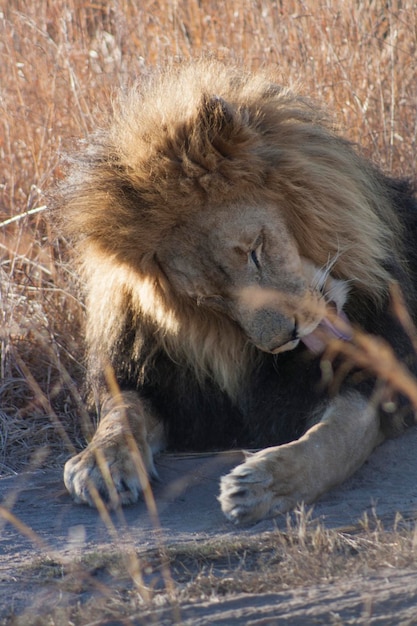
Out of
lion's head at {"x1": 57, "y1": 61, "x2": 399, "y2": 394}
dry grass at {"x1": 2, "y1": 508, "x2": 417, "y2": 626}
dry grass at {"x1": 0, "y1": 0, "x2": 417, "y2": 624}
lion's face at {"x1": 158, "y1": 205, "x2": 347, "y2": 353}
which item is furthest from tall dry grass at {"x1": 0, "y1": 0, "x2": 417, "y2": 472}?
dry grass at {"x1": 2, "y1": 508, "x2": 417, "y2": 626}

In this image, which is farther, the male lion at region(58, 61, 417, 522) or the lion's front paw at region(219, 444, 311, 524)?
the male lion at region(58, 61, 417, 522)

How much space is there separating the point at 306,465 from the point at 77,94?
3047 millimetres

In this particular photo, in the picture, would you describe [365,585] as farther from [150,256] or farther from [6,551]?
[150,256]

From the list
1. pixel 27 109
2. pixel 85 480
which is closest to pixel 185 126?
pixel 85 480

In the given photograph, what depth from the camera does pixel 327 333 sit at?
11.3 feet

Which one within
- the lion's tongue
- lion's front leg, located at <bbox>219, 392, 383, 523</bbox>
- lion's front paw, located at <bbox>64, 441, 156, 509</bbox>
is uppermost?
the lion's tongue

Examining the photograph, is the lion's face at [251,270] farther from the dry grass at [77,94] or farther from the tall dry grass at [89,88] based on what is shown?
the tall dry grass at [89,88]

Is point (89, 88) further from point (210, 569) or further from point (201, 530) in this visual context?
point (210, 569)

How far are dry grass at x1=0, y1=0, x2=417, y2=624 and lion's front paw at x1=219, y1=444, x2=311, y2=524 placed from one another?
4.21 ft

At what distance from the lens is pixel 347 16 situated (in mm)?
5539

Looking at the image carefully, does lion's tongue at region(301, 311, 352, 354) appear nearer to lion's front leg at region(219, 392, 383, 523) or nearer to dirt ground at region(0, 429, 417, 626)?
lion's front leg at region(219, 392, 383, 523)

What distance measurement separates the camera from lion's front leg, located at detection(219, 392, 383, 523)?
295 centimetres

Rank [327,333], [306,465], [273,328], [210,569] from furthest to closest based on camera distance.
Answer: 1. [327,333]
2. [273,328]
3. [306,465]
4. [210,569]

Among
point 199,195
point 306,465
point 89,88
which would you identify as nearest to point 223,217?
point 199,195
